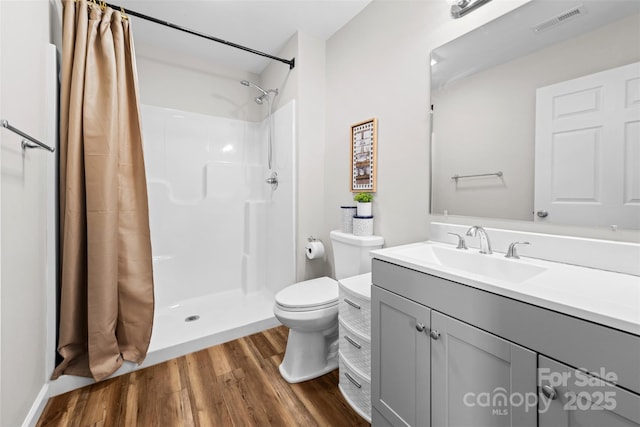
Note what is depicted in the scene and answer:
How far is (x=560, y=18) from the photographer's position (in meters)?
1.04

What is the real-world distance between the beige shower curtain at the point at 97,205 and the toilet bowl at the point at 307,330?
0.87m

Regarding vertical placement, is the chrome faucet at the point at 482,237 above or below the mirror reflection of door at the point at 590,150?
below

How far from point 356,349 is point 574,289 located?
929 mm

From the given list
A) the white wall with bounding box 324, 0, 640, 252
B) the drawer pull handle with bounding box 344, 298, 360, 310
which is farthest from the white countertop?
the drawer pull handle with bounding box 344, 298, 360, 310

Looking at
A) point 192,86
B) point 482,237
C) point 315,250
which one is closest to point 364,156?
point 315,250

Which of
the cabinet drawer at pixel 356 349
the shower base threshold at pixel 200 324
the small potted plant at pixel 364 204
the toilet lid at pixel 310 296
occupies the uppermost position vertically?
the small potted plant at pixel 364 204

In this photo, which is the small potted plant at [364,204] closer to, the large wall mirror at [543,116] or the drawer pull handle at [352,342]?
the large wall mirror at [543,116]

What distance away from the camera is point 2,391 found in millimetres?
1014

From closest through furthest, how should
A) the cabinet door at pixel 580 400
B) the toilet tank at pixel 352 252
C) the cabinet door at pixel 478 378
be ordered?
the cabinet door at pixel 580 400, the cabinet door at pixel 478 378, the toilet tank at pixel 352 252

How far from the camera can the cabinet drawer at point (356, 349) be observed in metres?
1.31

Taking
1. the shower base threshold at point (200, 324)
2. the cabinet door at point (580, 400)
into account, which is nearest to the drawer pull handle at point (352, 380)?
the cabinet door at point (580, 400)

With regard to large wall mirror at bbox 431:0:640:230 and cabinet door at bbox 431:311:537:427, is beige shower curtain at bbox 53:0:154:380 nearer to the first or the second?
cabinet door at bbox 431:311:537:427

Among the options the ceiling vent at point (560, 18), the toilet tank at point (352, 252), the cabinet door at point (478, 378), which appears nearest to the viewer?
the cabinet door at point (478, 378)

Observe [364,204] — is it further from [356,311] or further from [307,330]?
[307,330]
